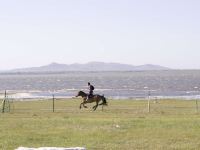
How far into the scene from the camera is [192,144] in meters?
20.1

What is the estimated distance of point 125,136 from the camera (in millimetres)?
22609

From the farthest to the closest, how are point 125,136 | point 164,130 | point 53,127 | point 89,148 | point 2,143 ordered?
point 53,127
point 164,130
point 125,136
point 2,143
point 89,148

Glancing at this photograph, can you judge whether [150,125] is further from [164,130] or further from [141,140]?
[141,140]

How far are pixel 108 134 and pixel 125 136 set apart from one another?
102 centimetres

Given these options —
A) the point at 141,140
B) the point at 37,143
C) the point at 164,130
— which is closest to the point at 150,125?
the point at 164,130

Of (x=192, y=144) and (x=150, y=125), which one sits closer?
(x=192, y=144)

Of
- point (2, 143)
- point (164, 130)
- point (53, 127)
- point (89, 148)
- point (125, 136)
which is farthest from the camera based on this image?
point (53, 127)

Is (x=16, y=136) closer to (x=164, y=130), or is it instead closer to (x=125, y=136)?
(x=125, y=136)

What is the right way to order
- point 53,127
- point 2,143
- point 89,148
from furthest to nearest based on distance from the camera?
point 53,127, point 2,143, point 89,148

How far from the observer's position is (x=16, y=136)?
75.2 feet

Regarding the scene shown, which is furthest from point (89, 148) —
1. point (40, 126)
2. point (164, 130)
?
point (40, 126)

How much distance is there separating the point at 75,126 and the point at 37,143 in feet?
20.7

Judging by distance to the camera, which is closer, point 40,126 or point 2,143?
point 2,143

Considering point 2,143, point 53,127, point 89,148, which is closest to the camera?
point 89,148
